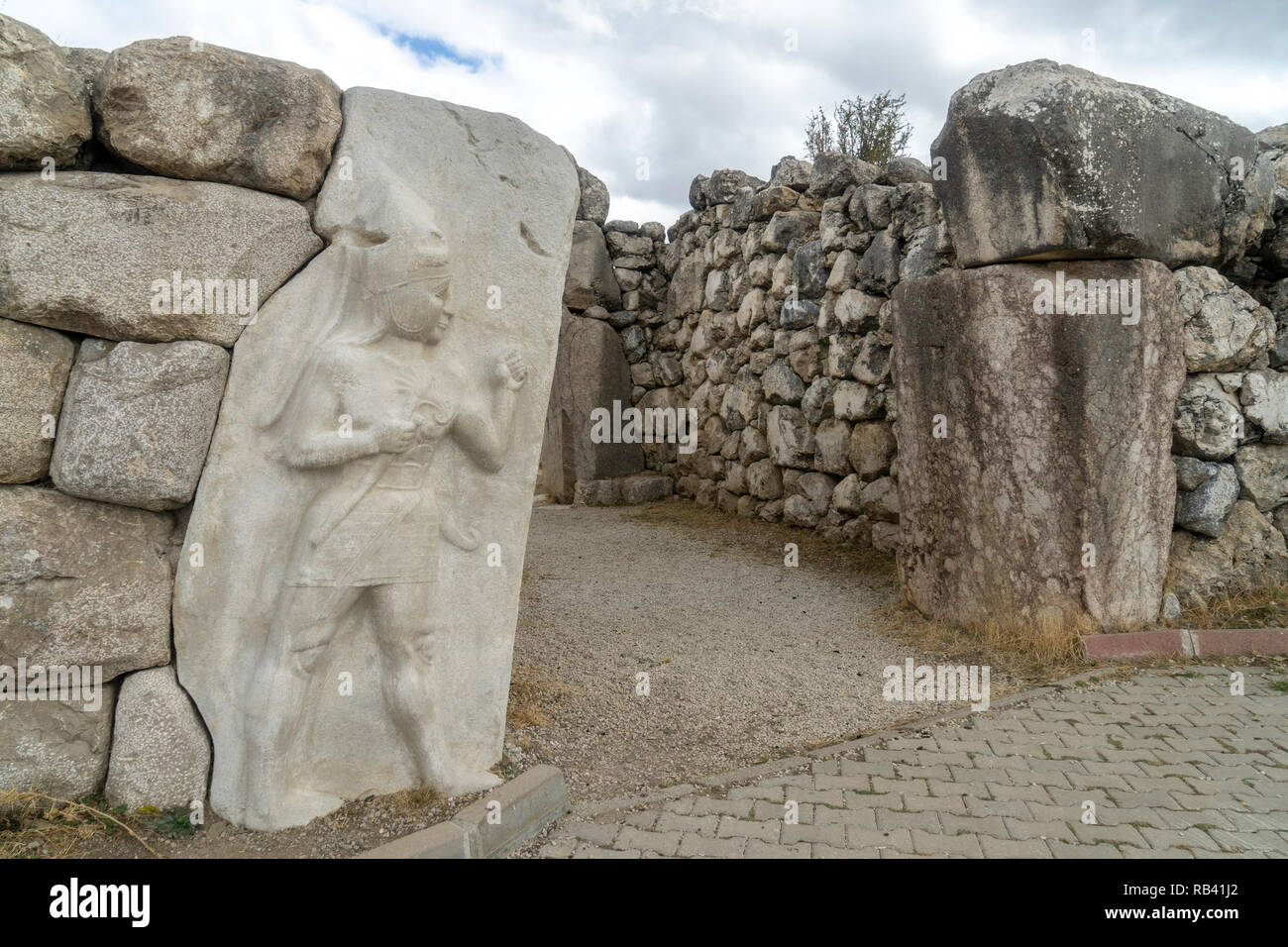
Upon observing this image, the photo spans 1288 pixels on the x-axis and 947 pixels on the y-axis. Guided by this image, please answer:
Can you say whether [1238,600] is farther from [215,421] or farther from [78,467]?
[78,467]

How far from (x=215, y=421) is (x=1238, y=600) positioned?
4.74 meters

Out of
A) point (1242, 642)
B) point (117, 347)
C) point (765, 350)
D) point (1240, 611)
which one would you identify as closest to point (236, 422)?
point (117, 347)

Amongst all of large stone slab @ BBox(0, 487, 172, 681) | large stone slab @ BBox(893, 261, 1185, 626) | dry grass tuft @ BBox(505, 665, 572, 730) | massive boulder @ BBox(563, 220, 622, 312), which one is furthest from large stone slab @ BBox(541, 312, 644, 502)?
large stone slab @ BBox(0, 487, 172, 681)

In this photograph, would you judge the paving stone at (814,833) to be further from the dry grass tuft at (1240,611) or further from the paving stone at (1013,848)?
the dry grass tuft at (1240,611)

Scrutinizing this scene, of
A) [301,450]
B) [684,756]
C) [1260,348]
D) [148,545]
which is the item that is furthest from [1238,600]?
[148,545]

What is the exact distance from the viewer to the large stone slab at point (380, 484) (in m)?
2.36

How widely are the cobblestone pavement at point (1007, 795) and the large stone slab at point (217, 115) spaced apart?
6.97ft

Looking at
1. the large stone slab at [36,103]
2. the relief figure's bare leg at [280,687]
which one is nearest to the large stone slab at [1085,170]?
the relief figure's bare leg at [280,687]

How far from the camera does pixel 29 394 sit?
2.23 meters

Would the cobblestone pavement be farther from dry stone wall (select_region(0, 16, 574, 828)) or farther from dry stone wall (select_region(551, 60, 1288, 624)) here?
dry stone wall (select_region(551, 60, 1288, 624))

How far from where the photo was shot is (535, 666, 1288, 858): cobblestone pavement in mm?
2432

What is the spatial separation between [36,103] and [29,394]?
2.46 ft

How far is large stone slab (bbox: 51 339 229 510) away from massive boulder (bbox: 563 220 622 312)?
693 centimetres

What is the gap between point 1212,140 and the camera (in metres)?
4.29
